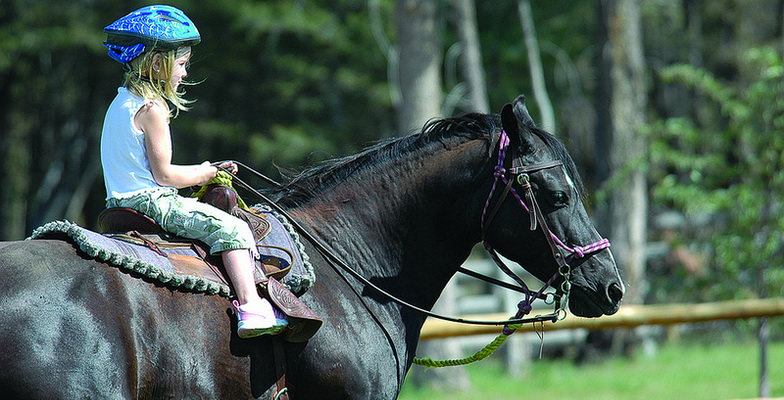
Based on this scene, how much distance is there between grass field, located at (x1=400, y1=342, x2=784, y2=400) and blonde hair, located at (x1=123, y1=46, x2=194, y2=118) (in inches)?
257

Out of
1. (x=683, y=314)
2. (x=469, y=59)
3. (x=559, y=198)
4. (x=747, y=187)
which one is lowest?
(x=747, y=187)

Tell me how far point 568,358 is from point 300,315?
35.0 ft

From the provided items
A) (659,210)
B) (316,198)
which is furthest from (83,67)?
(316,198)

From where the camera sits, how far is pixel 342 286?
11.8 ft

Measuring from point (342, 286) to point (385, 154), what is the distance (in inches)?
25.8

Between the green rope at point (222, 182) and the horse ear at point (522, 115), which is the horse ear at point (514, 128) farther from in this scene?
the green rope at point (222, 182)

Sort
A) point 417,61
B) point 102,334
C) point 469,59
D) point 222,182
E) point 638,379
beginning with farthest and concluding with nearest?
point 469,59 < point 638,379 < point 417,61 < point 222,182 < point 102,334

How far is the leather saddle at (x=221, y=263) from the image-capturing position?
10.4 ft

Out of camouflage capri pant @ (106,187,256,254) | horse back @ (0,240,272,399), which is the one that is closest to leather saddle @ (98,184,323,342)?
camouflage capri pant @ (106,187,256,254)

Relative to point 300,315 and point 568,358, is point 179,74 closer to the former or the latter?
point 300,315

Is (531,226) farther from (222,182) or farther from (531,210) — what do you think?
(222,182)

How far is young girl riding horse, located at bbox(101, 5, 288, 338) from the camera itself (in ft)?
10.5

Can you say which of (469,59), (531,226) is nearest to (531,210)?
(531,226)

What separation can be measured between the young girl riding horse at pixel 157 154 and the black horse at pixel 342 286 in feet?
0.49
